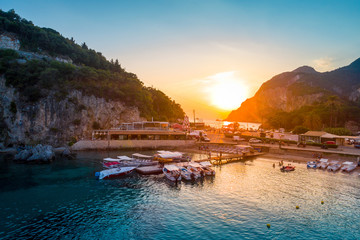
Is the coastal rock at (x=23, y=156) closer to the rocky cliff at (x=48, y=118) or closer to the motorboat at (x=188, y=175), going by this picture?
the rocky cliff at (x=48, y=118)

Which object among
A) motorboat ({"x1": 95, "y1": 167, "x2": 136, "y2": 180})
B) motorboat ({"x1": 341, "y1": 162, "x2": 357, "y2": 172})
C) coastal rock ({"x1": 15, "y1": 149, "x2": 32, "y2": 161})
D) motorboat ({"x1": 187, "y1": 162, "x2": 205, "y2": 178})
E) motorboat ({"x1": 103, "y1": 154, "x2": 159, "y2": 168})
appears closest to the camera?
motorboat ({"x1": 95, "y1": 167, "x2": 136, "y2": 180})

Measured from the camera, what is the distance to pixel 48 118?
70188 mm

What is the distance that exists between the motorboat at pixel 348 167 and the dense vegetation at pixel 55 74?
72887 mm

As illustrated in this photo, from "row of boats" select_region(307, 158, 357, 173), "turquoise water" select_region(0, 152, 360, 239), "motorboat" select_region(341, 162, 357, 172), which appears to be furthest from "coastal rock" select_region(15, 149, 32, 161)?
"motorboat" select_region(341, 162, 357, 172)

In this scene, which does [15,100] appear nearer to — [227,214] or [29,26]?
[29,26]

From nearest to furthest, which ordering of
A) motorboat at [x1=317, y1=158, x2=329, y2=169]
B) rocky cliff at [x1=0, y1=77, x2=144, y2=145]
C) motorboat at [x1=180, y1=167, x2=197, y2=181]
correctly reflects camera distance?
1. motorboat at [x1=180, y1=167, x2=197, y2=181]
2. motorboat at [x1=317, y1=158, x2=329, y2=169]
3. rocky cliff at [x1=0, y1=77, x2=144, y2=145]

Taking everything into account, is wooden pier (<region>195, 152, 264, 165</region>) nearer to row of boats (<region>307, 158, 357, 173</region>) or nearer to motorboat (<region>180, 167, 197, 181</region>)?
motorboat (<region>180, 167, 197, 181</region>)

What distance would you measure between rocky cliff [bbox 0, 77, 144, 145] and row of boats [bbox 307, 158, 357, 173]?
225 feet

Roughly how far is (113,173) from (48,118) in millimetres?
47808

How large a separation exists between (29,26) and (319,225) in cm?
14513

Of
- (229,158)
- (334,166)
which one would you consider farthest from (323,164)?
(229,158)

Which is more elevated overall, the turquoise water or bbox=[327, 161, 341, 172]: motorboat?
bbox=[327, 161, 341, 172]: motorboat

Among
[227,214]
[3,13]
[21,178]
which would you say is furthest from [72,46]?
[227,214]

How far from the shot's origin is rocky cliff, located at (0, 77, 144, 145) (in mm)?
67562
